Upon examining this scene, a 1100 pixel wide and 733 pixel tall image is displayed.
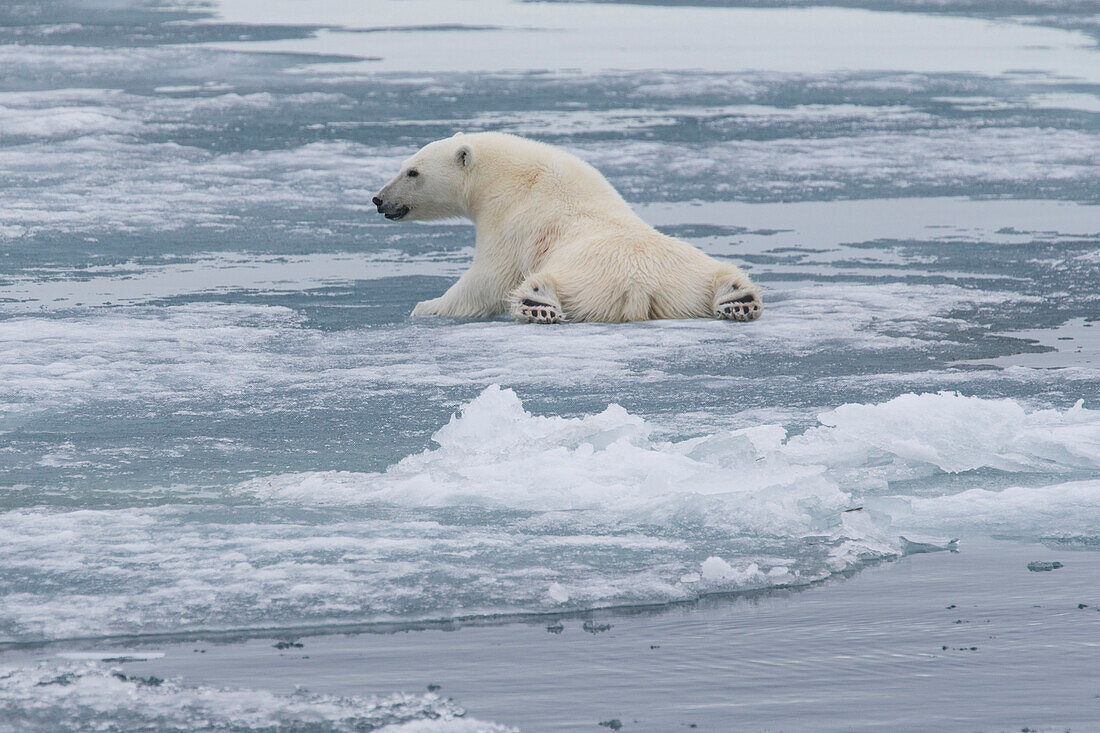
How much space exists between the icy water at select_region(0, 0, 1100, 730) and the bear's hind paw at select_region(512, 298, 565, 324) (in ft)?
0.35

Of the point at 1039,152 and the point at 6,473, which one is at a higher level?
the point at 1039,152

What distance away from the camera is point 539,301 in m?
6.69

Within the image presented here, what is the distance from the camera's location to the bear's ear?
7172 mm

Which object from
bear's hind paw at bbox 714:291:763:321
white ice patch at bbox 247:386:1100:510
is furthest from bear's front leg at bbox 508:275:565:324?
white ice patch at bbox 247:386:1100:510

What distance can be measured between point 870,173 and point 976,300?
428 centimetres

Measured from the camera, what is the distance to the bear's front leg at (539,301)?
22.0 feet

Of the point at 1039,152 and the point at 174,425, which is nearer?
the point at 174,425

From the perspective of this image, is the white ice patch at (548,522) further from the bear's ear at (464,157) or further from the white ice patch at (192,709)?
the bear's ear at (464,157)

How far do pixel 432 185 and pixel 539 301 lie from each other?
100cm

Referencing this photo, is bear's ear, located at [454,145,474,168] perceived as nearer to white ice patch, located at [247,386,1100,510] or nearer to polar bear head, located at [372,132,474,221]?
polar bear head, located at [372,132,474,221]

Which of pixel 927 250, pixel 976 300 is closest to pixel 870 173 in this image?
pixel 927 250

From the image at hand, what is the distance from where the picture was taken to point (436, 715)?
109 inches

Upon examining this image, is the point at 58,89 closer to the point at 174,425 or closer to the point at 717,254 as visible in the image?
the point at 717,254

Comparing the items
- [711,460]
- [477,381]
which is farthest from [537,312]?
[711,460]
